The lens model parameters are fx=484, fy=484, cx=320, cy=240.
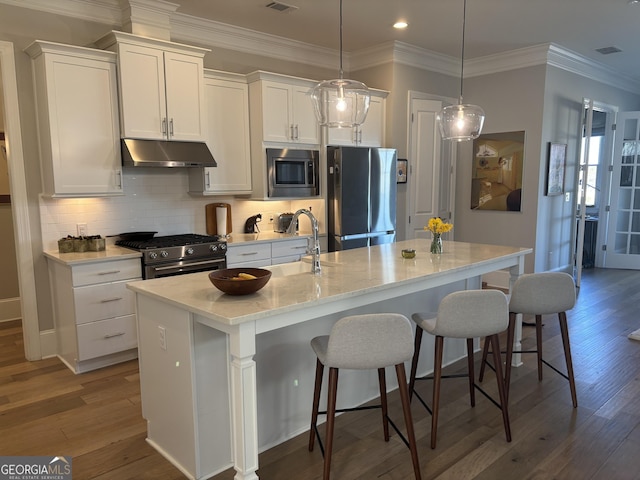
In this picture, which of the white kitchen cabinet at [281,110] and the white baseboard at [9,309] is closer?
the white kitchen cabinet at [281,110]

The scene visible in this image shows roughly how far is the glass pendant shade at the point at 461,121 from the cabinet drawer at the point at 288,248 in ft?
6.37

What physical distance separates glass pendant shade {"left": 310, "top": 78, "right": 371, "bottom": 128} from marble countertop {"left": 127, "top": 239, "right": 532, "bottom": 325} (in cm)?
90

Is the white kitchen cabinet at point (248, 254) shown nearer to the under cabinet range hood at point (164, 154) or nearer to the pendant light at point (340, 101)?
the under cabinet range hood at point (164, 154)

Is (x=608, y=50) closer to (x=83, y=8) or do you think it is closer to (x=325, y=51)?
(x=325, y=51)

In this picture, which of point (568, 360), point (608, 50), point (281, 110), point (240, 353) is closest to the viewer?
point (240, 353)

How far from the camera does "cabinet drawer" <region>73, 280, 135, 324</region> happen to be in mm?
3588

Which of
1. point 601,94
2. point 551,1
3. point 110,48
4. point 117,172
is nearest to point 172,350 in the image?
point 117,172

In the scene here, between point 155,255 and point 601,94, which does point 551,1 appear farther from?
point 155,255

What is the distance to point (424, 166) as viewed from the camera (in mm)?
5918

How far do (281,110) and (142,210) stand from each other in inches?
64.5

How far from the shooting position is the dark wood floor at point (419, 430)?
242cm

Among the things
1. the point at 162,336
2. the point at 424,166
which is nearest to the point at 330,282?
the point at 162,336

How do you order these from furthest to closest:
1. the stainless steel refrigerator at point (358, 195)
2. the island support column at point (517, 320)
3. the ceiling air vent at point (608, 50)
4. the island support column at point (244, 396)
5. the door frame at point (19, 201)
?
the ceiling air vent at point (608, 50), the stainless steel refrigerator at point (358, 195), the door frame at point (19, 201), the island support column at point (517, 320), the island support column at point (244, 396)

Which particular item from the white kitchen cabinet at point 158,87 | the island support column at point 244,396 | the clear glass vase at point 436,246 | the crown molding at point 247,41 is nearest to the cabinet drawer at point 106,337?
the white kitchen cabinet at point 158,87
